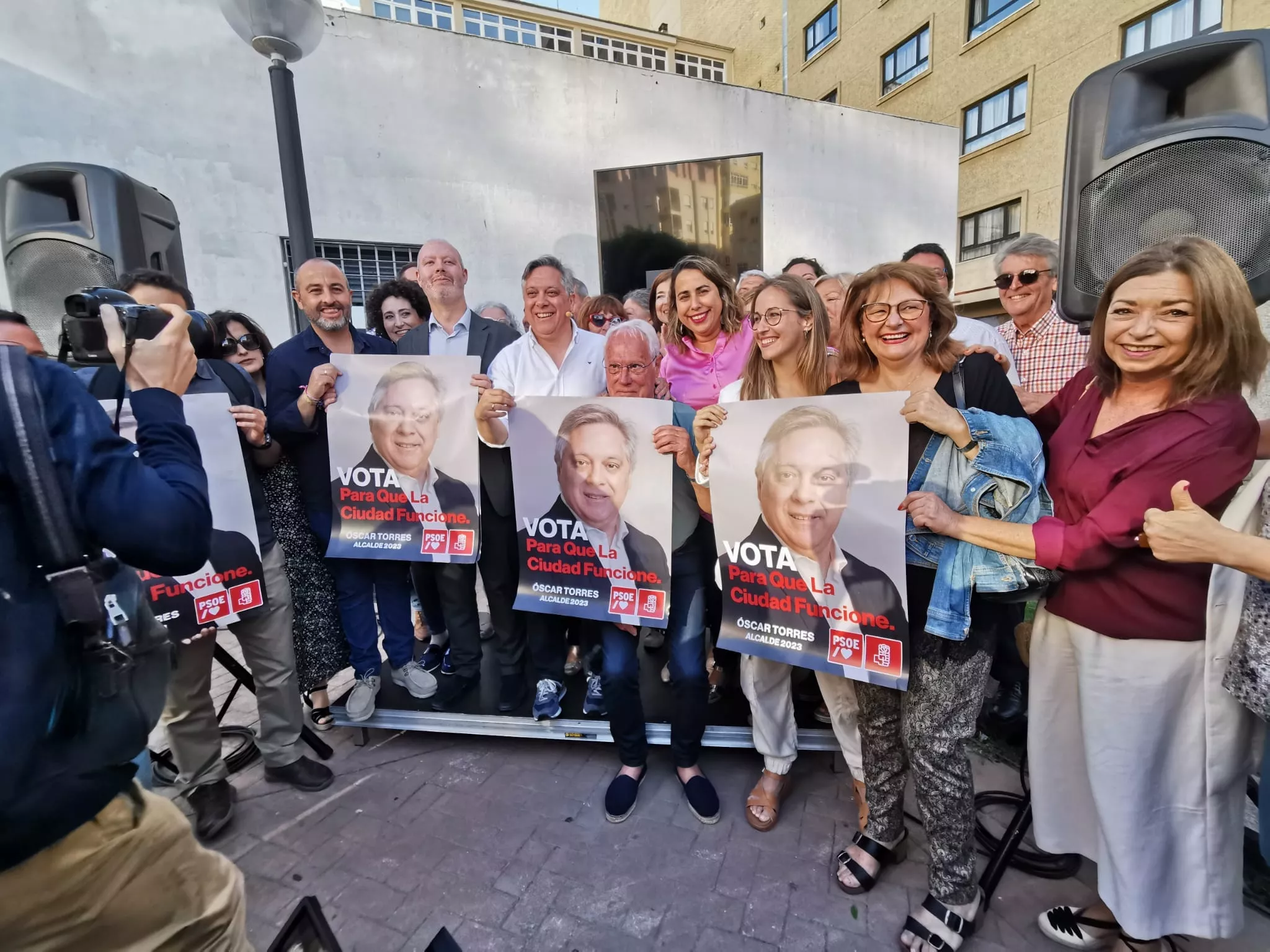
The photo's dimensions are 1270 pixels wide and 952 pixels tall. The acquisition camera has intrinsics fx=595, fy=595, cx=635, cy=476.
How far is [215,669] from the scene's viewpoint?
4090 mm

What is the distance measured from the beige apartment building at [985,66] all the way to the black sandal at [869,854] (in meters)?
12.1

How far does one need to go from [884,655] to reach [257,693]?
269 cm

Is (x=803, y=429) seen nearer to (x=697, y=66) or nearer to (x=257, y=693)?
(x=257, y=693)

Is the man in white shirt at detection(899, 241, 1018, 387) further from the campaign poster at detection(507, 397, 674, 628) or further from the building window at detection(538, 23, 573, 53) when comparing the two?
the building window at detection(538, 23, 573, 53)

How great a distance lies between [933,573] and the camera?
182 centimetres

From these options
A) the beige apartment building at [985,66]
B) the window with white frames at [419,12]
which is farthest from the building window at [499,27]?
the beige apartment building at [985,66]

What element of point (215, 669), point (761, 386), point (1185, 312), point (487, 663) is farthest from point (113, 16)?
point (1185, 312)

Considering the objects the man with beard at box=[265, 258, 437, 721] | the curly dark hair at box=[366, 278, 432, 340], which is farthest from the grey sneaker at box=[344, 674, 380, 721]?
the curly dark hair at box=[366, 278, 432, 340]

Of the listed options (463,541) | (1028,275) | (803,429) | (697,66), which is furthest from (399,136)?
(697,66)

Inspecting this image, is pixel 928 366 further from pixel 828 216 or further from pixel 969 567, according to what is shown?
pixel 828 216

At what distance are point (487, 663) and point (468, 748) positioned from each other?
2.00ft

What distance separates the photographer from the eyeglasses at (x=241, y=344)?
285 cm

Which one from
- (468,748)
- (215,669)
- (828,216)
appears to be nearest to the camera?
(468,748)

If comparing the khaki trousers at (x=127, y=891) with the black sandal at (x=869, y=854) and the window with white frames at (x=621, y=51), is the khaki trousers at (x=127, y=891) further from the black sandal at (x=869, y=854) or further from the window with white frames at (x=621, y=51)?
the window with white frames at (x=621, y=51)
